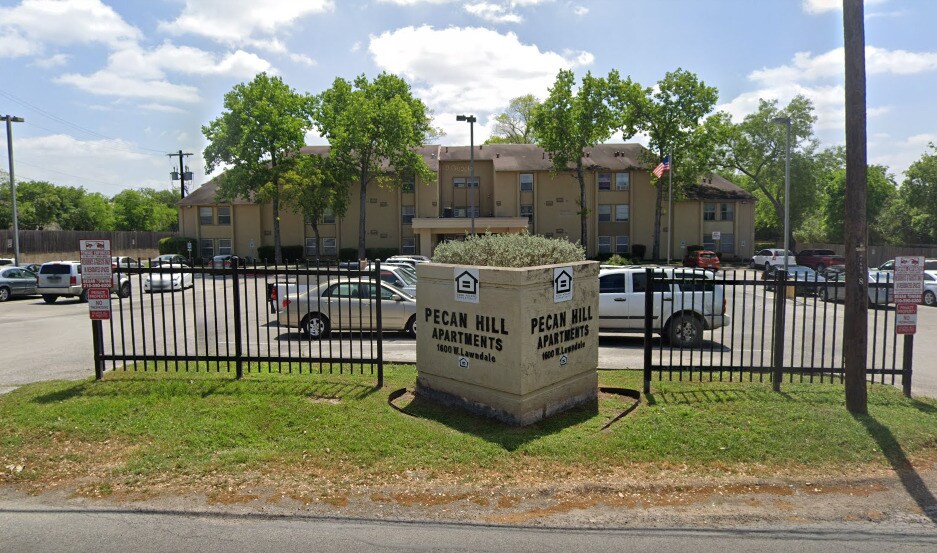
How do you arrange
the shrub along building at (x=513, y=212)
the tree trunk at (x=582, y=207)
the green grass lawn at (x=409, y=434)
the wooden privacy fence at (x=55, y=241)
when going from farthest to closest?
the shrub along building at (x=513, y=212)
the tree trunk at (x=582, y=207)
the wooden privacy fence at (x=55, y=241)
the green grass lawn at (x=409, y=434)

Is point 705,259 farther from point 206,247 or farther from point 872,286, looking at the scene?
point 206,247

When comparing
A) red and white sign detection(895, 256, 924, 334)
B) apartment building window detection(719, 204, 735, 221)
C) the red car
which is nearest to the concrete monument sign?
red and white sign detection(895, 256, 924, 334)

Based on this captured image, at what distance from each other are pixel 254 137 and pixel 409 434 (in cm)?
4132

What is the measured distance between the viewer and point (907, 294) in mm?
7734

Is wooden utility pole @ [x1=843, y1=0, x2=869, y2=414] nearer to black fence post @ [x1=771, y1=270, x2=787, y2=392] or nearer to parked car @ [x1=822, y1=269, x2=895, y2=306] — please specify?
parked car @ [x1=822, y1=269, x2=895, y2=306]

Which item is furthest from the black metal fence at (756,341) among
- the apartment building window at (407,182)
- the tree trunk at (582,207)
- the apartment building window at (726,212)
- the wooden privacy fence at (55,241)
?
the wooden privacy fence at (55,241)

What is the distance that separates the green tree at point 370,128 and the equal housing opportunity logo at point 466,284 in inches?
1438

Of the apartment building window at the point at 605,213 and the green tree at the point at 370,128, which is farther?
the apartment building window at the point at 605,213

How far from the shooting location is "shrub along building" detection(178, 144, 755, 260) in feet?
161

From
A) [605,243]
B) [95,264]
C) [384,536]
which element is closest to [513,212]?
[605,243]

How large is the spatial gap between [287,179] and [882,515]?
41788mm

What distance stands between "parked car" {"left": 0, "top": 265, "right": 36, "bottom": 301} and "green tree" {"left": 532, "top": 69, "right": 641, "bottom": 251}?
108 feet

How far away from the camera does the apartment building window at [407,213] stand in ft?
162

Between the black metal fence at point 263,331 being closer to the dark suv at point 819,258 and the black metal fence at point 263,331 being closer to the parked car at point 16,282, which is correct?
the parked car at point 16,282
